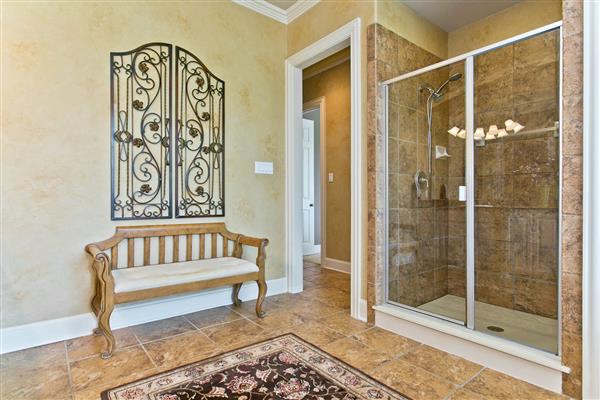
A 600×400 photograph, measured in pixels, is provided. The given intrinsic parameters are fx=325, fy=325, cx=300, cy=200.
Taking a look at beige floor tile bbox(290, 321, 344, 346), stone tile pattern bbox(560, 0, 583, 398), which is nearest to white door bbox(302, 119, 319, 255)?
beige floor tile bbox(290, 321, 344, 346)

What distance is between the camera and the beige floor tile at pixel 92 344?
79.4 inches

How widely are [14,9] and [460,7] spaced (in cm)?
337

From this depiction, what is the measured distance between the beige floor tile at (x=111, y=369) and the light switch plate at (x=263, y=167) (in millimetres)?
1769

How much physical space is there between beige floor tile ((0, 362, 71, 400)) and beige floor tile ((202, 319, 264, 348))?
32.9 inches

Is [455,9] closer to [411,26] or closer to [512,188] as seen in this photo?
[411,26]

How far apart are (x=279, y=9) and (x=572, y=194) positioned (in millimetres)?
2942

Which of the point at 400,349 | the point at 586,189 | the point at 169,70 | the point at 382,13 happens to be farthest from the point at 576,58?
the point at 169,70

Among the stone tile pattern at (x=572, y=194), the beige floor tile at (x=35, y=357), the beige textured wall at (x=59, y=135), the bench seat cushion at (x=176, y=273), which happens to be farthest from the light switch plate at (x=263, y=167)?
the stone tile pattern at (x=572, y=194)

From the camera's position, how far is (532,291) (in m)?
2.35

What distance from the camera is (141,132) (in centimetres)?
251

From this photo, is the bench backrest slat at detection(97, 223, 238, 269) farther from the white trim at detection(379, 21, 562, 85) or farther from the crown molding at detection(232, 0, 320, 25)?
the crown molding at detection(232, 0, 320, 25)

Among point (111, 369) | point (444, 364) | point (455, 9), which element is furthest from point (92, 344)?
point (455, 9)

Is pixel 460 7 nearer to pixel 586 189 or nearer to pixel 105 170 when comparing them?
pixel 586 189

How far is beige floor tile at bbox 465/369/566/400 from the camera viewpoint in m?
1.57
